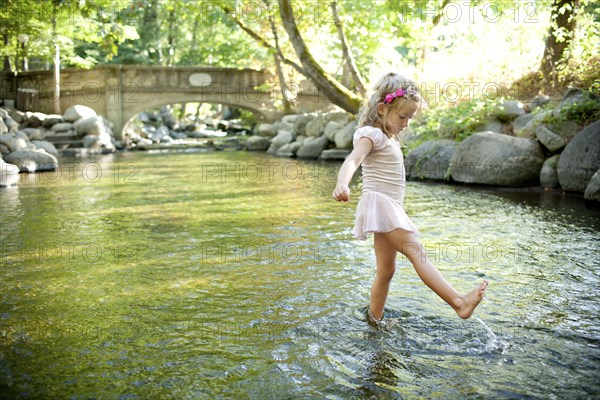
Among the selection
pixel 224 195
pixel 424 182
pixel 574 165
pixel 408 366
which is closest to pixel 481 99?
pixel 424 182

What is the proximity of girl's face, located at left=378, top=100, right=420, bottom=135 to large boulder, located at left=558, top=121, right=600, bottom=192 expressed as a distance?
270 inches

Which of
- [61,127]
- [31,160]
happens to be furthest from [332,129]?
[61,127]

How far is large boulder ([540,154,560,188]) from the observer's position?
10.4 m

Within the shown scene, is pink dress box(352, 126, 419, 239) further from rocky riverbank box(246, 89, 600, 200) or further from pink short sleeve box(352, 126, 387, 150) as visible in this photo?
rocky riverbank box(246, 89, 600, 200)

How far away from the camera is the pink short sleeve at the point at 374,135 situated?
355cm

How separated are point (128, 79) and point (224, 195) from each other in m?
24.7

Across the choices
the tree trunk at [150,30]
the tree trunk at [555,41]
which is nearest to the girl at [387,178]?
the tree trunk at [555,41]

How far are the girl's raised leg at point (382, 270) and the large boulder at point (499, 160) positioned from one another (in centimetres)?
790

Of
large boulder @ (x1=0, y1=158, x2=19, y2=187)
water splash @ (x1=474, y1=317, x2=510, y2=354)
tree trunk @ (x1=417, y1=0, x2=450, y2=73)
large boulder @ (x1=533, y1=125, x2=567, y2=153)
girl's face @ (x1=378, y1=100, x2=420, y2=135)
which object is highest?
tree trunk @ (x1=417, y1=0, x2=450, y2=73)

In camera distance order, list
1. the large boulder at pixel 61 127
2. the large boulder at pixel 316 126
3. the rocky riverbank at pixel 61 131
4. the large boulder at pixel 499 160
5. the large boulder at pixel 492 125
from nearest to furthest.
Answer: the large boulder at pixel 499 160 → the large boulder at pixel 492 125 → the rocky riverbank at pixel 61 131 → the large boulder at pixel 316 126 → the large boulder at pixel 61 127

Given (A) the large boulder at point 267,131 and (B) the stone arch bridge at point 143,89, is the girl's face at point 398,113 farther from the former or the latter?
(B) the stone arch bridge at point 143,89

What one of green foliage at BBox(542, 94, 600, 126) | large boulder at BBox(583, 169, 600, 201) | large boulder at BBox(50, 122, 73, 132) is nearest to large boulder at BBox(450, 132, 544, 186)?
green foliage at BBox(542, 94, 600, 126)

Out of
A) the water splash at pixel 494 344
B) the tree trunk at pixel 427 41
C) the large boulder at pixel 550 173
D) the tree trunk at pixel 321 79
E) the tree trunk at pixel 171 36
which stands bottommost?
the water splash at pixel 494 344

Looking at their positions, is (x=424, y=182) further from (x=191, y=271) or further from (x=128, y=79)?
(x=128, y=79)
